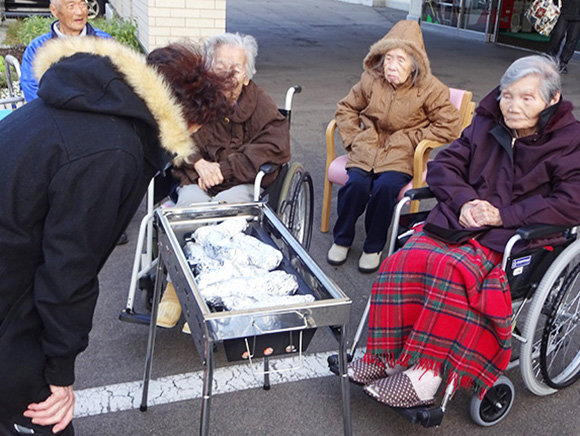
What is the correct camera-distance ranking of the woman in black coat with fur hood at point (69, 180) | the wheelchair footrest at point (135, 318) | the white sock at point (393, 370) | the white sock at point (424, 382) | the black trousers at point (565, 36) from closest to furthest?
the woman in black coat with fur hood at point (69, 180), the white sock at point (424, 382), the white sock at point (393, 370), the wheelchair footrest at point (135, 318), the black trousers at point (565, 36)

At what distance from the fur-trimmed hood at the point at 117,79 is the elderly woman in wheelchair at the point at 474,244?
4.53ft

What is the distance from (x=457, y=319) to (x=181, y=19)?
6.25 meters

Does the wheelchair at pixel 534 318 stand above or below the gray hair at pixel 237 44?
below

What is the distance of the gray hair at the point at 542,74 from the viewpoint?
117 inches

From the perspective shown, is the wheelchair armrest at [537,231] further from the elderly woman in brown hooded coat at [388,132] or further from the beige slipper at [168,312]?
the beige slipper at [168,312]

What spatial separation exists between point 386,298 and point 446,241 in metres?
0.39

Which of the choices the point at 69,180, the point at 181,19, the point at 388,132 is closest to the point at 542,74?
the point at 388,132

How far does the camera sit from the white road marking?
282cm

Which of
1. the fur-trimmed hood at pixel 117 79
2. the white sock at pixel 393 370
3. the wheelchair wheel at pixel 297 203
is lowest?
the white sock at pixel 393 370

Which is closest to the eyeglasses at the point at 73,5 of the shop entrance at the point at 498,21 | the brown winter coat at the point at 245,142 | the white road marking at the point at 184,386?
the brown winter coat at the point at 245,142

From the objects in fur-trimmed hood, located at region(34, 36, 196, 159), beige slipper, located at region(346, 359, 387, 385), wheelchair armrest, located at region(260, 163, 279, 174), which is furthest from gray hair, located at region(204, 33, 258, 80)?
fur-trimmed hood, located at region(34, 36, 196, 159)

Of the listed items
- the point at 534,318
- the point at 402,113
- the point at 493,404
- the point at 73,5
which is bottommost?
the point at 493,404

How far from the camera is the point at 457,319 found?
260cm

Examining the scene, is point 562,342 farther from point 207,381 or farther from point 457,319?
point 207,381
